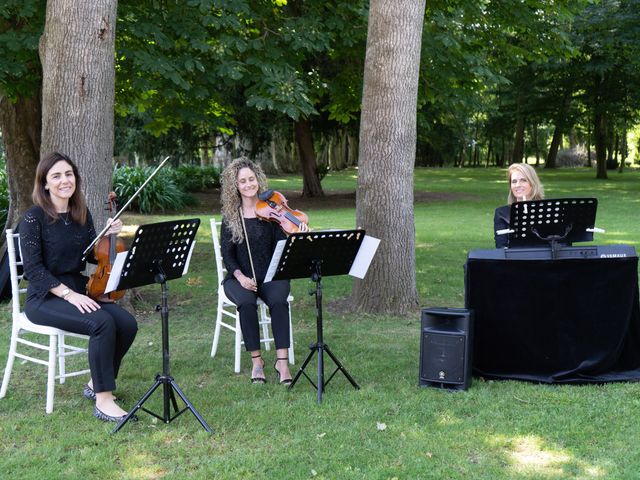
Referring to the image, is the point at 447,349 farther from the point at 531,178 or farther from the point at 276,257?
the point at 531,178

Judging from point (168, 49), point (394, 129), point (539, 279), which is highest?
point (168, 49)

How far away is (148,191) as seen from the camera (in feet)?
73.5

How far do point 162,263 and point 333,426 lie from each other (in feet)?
4.88

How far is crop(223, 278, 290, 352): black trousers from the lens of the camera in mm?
6137

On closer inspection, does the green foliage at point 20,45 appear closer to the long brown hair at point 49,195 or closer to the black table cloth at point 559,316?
the long brown hair at point 49,195

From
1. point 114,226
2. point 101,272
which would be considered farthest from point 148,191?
point 114,226

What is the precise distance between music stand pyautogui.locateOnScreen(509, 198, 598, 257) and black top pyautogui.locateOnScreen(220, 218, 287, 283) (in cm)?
189

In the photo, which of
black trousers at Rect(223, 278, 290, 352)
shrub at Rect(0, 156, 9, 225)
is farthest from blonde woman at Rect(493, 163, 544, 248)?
shrub at Rect(0, 156, 9, 225)

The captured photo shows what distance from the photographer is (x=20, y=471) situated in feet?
14.4

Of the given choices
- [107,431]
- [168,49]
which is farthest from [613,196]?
[107,431]

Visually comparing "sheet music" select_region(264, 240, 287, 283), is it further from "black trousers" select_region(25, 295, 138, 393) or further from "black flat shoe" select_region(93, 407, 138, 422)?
"black flat shoe" select_region(93, 407, 138, 422)

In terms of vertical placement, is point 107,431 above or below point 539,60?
below

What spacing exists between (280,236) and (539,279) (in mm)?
2078

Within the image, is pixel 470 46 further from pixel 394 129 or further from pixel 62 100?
pixel 62 100
